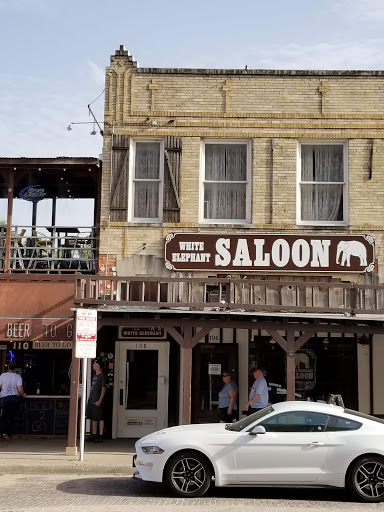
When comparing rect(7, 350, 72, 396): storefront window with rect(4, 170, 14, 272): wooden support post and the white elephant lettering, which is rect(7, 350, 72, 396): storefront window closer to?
rect(4, 170, 14, 272): wooden support post

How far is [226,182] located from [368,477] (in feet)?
28.4

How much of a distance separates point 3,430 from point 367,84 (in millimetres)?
11239

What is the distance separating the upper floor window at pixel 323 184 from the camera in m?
16.6

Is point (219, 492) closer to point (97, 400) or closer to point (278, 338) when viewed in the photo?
point (278, 338)

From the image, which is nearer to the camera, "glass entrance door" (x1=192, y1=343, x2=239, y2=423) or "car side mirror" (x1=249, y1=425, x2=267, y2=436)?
"car side mirror" (x1=249, y1=425, x2=267, y2=436)

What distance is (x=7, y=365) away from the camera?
16.5 m

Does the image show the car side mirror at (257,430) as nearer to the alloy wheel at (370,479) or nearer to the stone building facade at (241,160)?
the alloy wheel at (370,479)

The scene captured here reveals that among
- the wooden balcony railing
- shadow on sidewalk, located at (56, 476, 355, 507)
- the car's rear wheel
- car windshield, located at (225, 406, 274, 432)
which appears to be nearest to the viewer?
the car's rear wheel

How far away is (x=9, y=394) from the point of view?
50.2ft

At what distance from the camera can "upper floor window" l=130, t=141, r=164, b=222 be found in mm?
16672

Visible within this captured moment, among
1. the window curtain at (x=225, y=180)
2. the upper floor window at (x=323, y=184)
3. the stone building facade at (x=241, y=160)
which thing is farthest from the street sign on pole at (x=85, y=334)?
the upper floor window at (x=323, y=184)

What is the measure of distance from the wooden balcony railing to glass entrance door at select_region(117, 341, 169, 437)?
2.89 metres

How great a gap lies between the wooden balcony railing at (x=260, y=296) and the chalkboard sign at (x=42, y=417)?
3.38 meters

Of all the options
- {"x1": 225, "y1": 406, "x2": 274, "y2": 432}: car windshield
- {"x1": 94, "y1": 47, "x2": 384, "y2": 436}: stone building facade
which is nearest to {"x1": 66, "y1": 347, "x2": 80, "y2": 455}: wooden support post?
{"x1": 94, "y1": 47, "x2": 384, "y2": 436}: stone building facade
